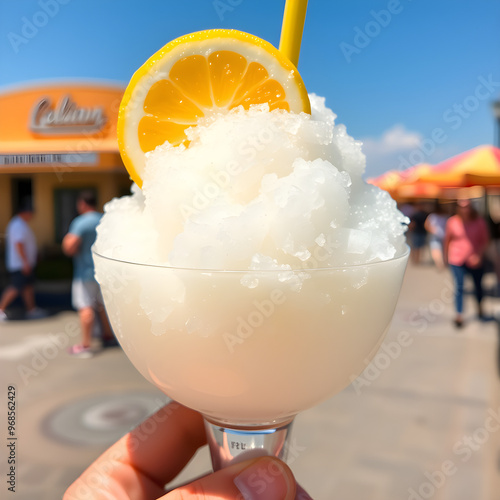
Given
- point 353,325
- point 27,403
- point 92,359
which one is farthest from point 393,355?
point 353,325

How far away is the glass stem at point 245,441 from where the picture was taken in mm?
1150

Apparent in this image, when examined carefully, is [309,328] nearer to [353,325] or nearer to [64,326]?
[353,325]

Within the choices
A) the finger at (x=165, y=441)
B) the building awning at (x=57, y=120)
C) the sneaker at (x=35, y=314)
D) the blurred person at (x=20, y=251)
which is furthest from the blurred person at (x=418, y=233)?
the finger at (x=165, y=441)

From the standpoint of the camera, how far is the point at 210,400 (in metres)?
1.02

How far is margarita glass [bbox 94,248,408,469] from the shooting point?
88 centimetres

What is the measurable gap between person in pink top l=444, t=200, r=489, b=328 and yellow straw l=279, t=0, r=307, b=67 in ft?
18.2

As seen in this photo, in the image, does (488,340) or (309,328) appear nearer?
(309,328)

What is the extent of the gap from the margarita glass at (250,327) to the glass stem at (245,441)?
0.09m

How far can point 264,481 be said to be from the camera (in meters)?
1.08

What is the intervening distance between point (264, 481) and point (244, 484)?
5cm

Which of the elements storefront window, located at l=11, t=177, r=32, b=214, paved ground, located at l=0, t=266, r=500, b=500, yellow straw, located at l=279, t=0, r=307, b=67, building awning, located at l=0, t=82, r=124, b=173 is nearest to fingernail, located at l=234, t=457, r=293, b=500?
yellow straw, located at l=279, t=0, r=307, b=67

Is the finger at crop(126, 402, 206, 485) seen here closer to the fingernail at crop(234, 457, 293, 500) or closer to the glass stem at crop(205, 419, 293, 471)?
the glass stem at crop(205, 419, 293, 471)

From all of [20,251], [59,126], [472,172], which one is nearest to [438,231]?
[472,172]

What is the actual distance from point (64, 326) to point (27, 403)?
8.63ft
